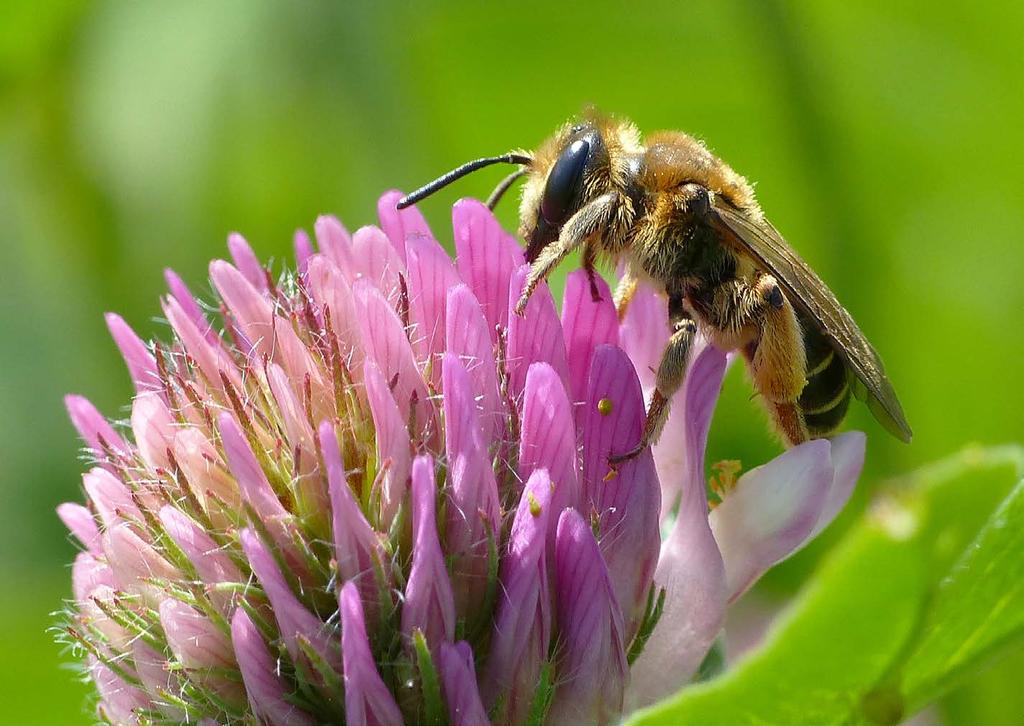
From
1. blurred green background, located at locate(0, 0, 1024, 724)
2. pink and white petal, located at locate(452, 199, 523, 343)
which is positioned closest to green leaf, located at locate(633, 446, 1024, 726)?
pink and white petal, located at locate(452, 199, 523, 343)

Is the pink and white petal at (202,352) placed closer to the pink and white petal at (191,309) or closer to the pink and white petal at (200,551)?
the pink and white petal at (191,309)

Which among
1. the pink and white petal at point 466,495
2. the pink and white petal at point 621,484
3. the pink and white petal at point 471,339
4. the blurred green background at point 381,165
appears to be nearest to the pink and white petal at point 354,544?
the pink and white petal at point 466,495

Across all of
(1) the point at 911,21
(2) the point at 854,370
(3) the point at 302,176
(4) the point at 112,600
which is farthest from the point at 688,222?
(3) the point at 302,176

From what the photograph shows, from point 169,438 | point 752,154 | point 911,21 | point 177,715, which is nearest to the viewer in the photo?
point 177,715

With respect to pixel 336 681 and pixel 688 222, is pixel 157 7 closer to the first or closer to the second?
pixel 688 222

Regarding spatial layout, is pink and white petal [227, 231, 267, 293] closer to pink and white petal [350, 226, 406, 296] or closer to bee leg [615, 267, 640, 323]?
pink and white petal [350, 226, 406, 296]

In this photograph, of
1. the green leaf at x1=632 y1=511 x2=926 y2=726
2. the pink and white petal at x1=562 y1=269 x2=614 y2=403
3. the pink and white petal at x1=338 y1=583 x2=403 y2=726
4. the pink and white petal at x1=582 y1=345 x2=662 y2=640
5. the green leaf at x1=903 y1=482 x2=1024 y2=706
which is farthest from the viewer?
the pink and white petal at x1=562 y1=269 x2=614 y2=403
